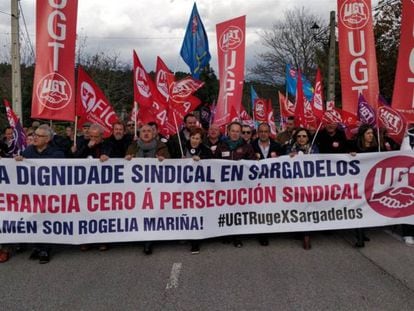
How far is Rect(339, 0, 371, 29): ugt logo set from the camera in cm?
780

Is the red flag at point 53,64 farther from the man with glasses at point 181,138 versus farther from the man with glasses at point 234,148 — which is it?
the man with glasses at point 234,148

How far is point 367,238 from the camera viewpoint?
589cm

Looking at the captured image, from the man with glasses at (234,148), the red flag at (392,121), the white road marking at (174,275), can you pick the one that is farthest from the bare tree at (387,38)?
the white road marking at (174,275)

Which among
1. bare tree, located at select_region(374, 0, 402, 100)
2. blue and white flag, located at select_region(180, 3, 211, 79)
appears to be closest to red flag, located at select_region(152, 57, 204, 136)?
blue and white flag, located at select_region(180, 3, 211, 79)

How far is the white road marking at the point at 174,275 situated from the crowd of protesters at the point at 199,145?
1.72 ft

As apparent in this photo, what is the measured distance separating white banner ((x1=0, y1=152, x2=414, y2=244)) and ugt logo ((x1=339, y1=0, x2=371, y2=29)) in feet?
10.6

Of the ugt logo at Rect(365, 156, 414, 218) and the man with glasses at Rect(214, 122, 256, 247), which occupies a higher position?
the man with glasses at Rect(214, 122, 256, 247)

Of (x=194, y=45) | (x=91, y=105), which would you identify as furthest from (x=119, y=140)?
(x=194, y=45)

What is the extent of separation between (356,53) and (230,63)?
2.50 metres

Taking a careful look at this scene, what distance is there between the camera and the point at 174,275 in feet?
15.0

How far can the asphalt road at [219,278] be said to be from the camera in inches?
151

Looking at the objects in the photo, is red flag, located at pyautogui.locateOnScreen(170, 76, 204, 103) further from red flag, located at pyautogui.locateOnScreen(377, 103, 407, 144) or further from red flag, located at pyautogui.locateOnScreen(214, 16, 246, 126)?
red flag, located at pyautogui.locateOnScreen(377, 103, 407, 144)

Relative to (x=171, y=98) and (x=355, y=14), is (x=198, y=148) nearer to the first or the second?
(x=171, y=98)

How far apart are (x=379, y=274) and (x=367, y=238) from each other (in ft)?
4.72
